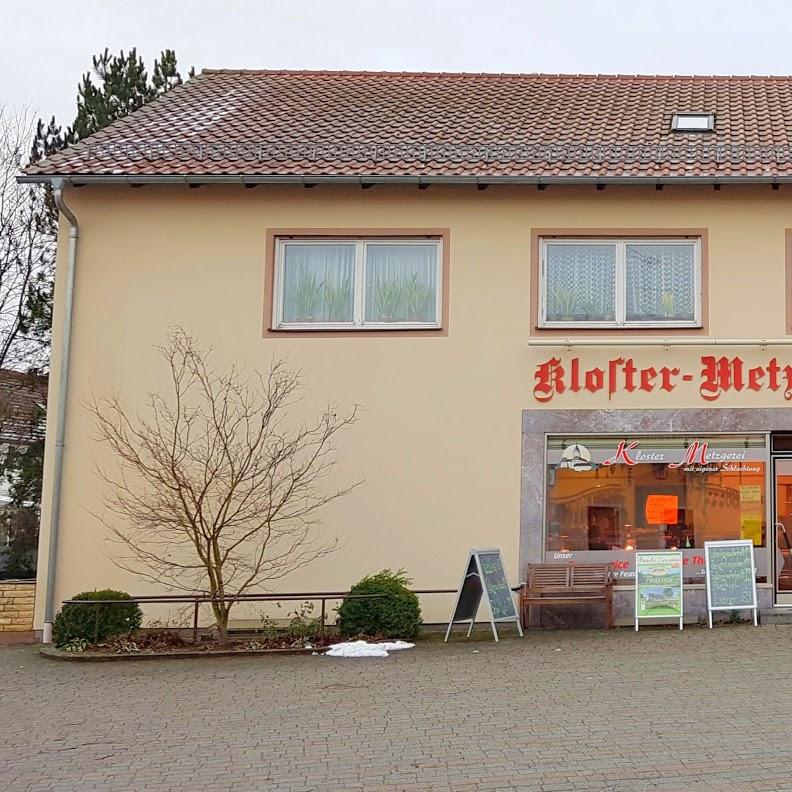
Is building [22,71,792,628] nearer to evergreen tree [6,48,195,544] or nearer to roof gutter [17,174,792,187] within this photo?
roof gutter [17,174,792,187]

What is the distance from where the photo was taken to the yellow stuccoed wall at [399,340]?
41.7 ft

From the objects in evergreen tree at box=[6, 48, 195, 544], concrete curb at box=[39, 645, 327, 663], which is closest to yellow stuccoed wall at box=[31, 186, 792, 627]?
concrete curb at box=[39, 645, 327, 663]

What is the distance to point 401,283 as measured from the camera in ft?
43.2

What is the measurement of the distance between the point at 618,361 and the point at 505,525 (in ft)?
7.85

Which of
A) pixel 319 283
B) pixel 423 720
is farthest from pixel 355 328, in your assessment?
pixel 423 720

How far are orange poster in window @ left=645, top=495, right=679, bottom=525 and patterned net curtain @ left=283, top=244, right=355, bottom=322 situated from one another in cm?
431

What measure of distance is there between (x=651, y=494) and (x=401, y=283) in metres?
4.00

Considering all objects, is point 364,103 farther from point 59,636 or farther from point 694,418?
point 59,636

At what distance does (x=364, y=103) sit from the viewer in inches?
642

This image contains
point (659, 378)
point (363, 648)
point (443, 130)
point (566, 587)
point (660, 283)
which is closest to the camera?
point (363, 648)

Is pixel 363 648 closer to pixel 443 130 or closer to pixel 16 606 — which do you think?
pixel 16 606

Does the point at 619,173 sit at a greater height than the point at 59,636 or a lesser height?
greater

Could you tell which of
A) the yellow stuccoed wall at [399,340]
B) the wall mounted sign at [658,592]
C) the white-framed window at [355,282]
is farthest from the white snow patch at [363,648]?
the white-framed window at [355,282]

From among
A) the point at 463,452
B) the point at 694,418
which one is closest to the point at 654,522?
the point at 694,418
